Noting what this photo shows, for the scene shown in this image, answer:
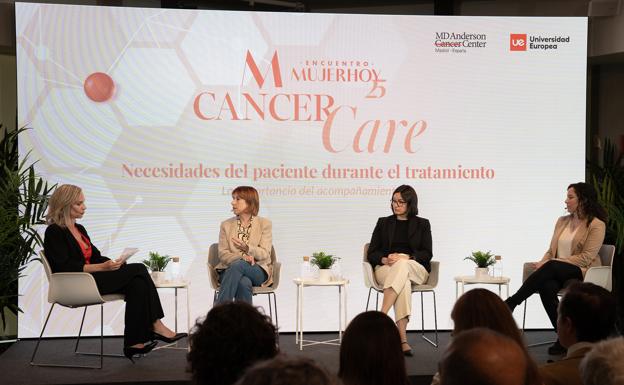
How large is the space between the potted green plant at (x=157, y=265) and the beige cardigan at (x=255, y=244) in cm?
39

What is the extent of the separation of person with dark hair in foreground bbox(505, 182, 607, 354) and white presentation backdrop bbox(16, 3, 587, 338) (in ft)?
2.29

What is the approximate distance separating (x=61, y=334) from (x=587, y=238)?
160 inches

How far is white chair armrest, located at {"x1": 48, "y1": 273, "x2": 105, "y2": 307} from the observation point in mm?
5328

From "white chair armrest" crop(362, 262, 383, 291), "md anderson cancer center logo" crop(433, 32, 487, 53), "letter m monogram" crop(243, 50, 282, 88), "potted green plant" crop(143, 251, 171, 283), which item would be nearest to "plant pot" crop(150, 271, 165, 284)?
"potted green plant" crop(143, 251, 171, 283)

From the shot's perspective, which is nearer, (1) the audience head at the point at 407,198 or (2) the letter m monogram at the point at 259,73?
(1) the audience head at the point at 407,198

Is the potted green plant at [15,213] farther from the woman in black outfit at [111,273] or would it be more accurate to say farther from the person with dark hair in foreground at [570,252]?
the person with dark hair in foreground at [570,252]

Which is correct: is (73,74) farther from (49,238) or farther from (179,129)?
(49,238)

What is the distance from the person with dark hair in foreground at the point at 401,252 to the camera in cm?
600

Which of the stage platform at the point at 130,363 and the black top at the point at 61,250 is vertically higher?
the black top at the point at 61,250

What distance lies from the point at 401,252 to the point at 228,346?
4.55 meters

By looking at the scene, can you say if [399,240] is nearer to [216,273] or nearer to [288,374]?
[216,273]

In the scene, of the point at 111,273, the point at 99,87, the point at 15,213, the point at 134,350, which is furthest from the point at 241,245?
the point at 99,87

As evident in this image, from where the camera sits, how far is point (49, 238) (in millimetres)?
A: 5398

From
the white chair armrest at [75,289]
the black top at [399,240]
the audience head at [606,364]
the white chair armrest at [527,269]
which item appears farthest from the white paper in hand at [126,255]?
the audience head at [606,364]
